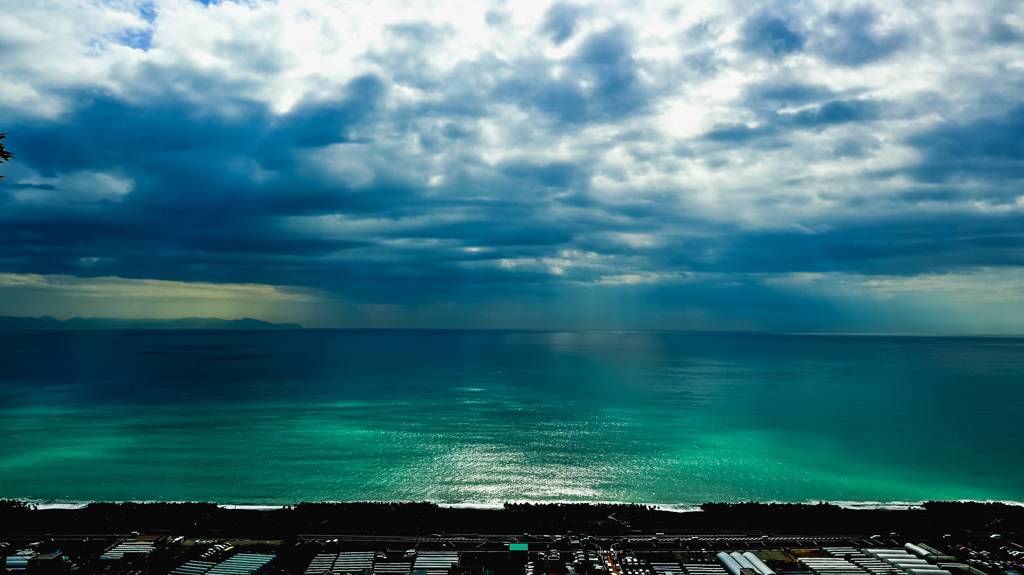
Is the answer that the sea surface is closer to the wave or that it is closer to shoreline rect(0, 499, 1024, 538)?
the wave

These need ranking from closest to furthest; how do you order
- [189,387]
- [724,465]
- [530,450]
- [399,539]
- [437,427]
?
[399,539] → [724,465] → [530,450] → [437,427] → [189,387]

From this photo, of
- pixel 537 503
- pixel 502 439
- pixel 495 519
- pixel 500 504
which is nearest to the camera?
pixel 495 519

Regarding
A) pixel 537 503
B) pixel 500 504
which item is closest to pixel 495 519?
pixel 500 504

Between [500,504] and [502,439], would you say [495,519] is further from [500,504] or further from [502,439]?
[502,439]

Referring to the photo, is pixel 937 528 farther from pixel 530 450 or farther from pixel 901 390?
pixel 901 390

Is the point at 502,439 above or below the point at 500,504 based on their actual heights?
above

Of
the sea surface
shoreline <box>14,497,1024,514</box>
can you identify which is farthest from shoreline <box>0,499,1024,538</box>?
A: the sea surface

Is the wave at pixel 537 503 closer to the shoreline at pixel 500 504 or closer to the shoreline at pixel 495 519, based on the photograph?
the shoreline at pixel 500 504

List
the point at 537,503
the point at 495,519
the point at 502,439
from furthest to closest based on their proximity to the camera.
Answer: the point at 502,439, the point at 537,503, the point at 495,519

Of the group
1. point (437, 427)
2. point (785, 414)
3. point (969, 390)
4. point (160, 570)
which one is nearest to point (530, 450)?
point (437, 427)
